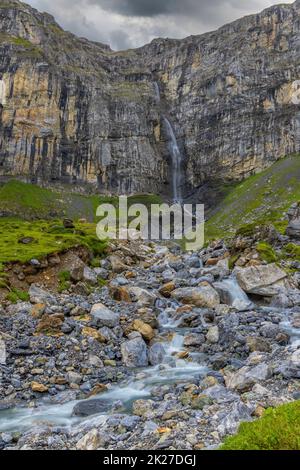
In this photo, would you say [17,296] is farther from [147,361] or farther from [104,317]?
[147,361]

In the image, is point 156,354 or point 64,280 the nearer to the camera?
point 156,354

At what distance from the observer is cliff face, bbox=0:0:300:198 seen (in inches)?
6954

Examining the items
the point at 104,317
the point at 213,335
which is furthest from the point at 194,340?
the point at 104,317

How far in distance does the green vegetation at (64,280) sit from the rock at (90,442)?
23127mm

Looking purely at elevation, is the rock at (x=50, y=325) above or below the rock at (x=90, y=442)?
above

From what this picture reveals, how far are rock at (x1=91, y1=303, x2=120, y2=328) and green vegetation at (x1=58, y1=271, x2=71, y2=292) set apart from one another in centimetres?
779

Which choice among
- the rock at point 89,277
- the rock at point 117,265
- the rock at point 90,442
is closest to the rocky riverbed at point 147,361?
the rock at point 90,442

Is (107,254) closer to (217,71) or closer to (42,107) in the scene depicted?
(42,107)

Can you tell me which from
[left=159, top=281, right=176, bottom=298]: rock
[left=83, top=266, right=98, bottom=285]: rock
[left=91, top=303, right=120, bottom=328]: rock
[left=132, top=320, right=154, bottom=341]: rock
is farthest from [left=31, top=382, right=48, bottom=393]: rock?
[left=83, top=266, right=98, bottom=285]: rock

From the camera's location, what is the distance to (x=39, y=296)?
32.7 meters

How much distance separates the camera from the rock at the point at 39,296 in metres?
31.6

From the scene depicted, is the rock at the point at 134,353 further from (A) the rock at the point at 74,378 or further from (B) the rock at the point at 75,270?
→ (B) the rock at the point at 75,270

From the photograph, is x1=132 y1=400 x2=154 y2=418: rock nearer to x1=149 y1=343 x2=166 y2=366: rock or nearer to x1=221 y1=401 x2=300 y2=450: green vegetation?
x1=149 y1=343 x2=166 y2=366: rock

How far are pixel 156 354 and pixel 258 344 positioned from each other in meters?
5.72
